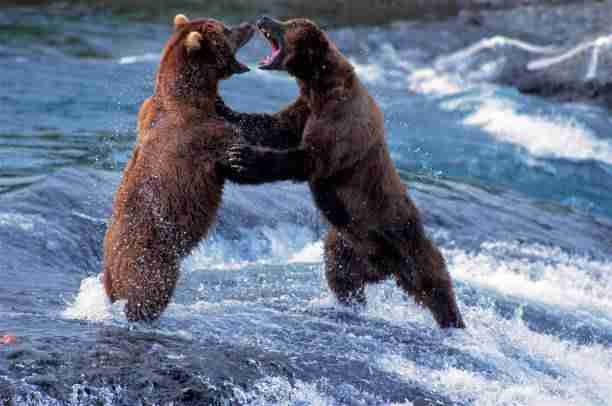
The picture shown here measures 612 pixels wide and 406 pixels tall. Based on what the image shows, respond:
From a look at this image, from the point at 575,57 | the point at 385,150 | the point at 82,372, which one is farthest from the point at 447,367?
the point at 575,57

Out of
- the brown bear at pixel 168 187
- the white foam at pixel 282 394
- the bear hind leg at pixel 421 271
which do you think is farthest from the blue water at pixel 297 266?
the brown bear at pixel 168 187

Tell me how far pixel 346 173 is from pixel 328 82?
21.2 inches

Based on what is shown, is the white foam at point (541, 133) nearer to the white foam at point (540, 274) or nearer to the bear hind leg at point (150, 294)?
the white foam at point (540, 274)

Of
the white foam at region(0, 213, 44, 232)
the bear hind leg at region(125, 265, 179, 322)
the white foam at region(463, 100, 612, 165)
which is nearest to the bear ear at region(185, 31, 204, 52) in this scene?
the bear hind leg at region(125, 265, 179, 322)

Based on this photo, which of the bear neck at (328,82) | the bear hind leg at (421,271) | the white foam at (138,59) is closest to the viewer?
the bear neck at (328,82)

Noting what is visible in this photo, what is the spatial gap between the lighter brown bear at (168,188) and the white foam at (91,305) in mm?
118

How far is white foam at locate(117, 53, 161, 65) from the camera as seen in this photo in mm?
16984

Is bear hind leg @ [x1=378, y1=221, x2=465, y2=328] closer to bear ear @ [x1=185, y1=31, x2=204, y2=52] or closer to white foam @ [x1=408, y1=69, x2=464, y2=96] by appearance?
bear ear @ [x1=185, y1=31, x2=204, y2=52]

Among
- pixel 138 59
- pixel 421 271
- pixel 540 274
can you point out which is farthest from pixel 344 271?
pixel 138 59

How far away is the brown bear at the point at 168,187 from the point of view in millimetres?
6094

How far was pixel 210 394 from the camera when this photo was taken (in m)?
5.36

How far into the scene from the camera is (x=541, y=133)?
15.4 m

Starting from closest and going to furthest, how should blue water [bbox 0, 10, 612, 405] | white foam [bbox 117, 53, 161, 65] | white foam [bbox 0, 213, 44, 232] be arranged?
blue water [bbox 0, 10, 612, 405]
white foam [bbox 0, 213, 44, 232]
white foam [bbox 117, 53, 161, 65]

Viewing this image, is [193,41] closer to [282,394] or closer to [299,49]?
[299,49]
